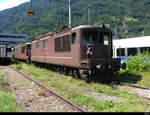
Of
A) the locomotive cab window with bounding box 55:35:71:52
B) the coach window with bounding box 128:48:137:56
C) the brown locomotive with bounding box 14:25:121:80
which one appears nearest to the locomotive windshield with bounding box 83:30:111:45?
the brown locomotive with bounding box 14:25:121:80

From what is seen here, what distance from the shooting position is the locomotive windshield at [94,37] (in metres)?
10.4

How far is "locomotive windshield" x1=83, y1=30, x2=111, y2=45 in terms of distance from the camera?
10.4m

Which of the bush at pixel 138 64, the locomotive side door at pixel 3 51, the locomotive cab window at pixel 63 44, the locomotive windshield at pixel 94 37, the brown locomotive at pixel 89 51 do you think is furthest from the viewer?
the locomotive side door at pixel 3 51

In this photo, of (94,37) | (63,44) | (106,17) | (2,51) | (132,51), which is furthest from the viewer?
(106,17)

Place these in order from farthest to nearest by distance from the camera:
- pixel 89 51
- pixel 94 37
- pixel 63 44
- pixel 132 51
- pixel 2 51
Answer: pixel 2 51 → pixel 132 51 → pixel 63 44 → pixel 94 37 → pixel 89 51

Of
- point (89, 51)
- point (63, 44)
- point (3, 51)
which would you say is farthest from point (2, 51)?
point (89, 51)

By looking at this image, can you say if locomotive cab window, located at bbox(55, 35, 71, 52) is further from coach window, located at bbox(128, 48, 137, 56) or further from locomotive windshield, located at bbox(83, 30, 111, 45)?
coach window, located at bbox(128, 48, 137, 56)

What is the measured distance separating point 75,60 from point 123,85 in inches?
114

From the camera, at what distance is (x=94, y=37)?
10.6 meters

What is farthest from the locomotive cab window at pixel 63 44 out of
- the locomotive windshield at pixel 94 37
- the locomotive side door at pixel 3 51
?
the locomotive side door at pixel 3 51

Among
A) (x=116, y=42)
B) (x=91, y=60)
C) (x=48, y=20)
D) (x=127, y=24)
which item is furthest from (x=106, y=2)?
(x=91, y=60)

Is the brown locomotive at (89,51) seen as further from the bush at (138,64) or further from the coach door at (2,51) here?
the coach door at (2,51)

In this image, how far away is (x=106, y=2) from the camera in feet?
636

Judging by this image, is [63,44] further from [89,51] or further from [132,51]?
[132,51]
